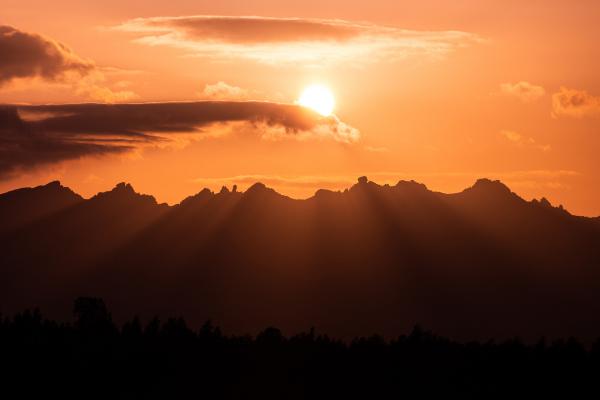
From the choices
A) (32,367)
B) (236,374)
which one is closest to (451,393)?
(236,374)

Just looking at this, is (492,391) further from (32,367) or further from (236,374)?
(32,367)

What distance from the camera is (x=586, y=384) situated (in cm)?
18375

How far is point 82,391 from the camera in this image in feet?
609

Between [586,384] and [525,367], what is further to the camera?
[525,367]

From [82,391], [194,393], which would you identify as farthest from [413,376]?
[82,391]

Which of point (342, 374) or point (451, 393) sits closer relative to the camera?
point (451, 393)

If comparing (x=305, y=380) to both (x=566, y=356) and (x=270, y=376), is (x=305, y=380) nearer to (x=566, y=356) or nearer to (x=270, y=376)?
(x=270, y=376)

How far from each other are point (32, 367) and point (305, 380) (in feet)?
153

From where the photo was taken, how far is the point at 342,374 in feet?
654

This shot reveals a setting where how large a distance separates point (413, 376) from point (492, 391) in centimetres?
1601

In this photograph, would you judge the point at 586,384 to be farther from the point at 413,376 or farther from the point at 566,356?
the point at 413,376

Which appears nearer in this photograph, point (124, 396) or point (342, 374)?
point (124, 396)

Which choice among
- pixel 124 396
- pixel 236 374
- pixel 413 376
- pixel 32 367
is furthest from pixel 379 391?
pixel 32 367

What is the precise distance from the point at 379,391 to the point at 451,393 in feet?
38.7
